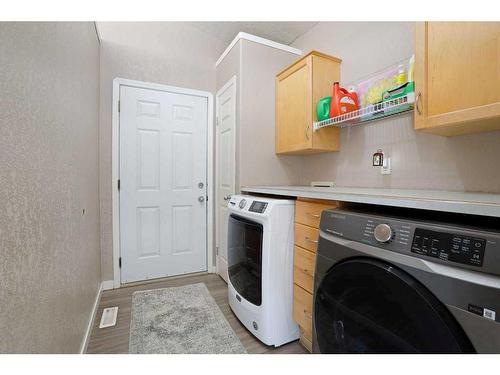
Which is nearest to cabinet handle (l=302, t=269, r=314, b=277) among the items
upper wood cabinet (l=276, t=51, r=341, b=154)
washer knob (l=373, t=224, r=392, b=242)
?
washer knob (l=373, t=224, r=392, b=242)

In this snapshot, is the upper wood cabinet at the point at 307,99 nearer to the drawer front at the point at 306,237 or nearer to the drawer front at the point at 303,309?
the drawer front at the point at 306,237

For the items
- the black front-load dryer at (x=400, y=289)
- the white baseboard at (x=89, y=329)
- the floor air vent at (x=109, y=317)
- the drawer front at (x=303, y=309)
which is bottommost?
the floor air vent at (x=109, y=317)

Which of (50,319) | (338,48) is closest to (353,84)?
(338,48)

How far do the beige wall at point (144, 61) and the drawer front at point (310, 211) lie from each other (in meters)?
1.87

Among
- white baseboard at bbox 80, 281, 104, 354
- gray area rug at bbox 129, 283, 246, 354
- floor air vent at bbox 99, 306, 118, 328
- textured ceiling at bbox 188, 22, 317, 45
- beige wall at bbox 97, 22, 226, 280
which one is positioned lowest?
floor air vent at bbox 99, 306, 118, 328

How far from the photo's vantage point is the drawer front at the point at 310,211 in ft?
4.12

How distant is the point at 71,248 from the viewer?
1196 mm

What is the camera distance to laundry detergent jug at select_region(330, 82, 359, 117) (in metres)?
1.73

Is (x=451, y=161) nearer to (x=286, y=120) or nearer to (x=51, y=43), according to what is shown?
(x=286, y=120)

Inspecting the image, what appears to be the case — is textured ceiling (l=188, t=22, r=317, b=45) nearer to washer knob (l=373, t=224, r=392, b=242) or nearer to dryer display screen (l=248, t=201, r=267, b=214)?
dryer display screen (l=248, t=201, r=267, b=214)

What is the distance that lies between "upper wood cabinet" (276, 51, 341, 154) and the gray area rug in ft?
4.92

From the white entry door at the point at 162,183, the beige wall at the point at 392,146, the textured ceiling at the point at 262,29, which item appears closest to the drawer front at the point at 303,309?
the beige wall at the point at 392,146

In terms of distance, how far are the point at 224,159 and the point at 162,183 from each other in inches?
27.2

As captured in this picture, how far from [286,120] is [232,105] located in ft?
1.82
